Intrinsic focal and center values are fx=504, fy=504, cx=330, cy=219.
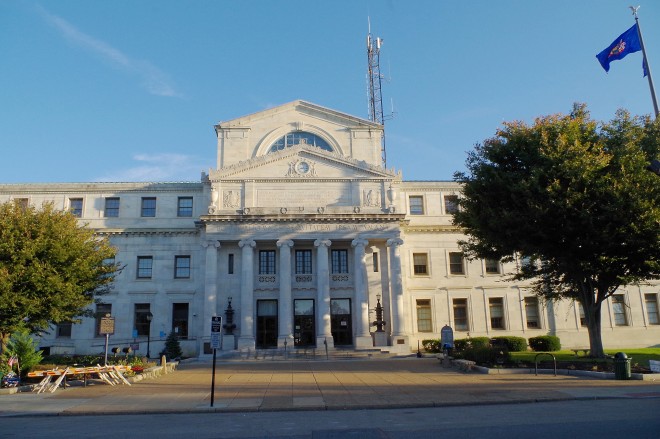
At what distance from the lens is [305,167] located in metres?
41.2

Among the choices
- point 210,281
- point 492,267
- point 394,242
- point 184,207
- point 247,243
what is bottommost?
point 210,281

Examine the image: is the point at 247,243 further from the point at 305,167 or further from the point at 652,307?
the point at 652,307

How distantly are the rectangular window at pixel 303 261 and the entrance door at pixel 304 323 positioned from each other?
2.41 meters

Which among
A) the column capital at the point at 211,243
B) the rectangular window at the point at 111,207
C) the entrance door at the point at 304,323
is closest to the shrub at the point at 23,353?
the column capital at the point at 211,243

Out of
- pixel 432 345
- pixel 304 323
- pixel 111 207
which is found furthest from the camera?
pixel 111 207

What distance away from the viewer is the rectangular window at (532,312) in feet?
143

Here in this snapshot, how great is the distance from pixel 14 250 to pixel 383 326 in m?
25.1

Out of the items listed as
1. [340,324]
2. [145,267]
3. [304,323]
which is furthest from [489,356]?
[145,267]

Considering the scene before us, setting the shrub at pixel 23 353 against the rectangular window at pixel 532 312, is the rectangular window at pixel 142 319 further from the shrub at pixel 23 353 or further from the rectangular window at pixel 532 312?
the rectangular window at pixel 532 312

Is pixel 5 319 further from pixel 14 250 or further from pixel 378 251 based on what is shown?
pixel 378 251

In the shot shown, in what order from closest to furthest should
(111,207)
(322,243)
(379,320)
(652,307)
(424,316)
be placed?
(379,320) < (322,243) < (424,316) < (111,207) < (652,307)

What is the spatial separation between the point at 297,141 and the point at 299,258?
10.6m

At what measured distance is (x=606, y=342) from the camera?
43.1 m

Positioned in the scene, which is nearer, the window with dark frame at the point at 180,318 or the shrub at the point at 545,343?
the shrub at the point at 545,343
